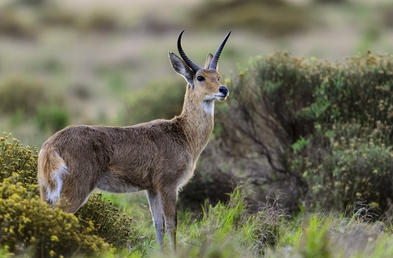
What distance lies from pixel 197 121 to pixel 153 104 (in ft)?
20.3

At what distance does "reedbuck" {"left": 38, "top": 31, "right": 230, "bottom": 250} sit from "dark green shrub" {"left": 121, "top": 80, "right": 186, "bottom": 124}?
5400 millimetres

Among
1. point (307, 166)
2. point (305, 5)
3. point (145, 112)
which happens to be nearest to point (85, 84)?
point (145, 112)

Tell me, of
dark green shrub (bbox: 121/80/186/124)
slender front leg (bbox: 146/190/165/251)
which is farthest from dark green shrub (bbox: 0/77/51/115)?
slender front leg (bbox: 146/190/165/251)

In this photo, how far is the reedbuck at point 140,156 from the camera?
5.62 metres

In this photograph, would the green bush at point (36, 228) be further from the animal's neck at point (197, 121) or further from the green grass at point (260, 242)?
the animal's neck at point (197, 121)

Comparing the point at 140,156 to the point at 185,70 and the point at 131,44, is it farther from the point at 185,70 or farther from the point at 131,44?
the point at 131,44

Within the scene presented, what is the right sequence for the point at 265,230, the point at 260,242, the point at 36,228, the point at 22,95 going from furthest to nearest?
1. the point at 22,95
2. the point at 265,230
3. the point at 260,242
4. the point at 36,228

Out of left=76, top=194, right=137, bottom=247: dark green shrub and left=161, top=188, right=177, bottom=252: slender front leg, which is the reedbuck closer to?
left=161, top=188, right=177, bottom=252: slender front leg

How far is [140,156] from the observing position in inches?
251

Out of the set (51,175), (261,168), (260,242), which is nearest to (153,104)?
(261,168)

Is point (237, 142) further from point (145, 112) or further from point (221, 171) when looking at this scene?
point (145, 112)

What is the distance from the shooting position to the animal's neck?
23.2 feet

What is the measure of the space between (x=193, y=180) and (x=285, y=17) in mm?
33648

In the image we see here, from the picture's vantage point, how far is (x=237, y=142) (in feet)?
32.0
